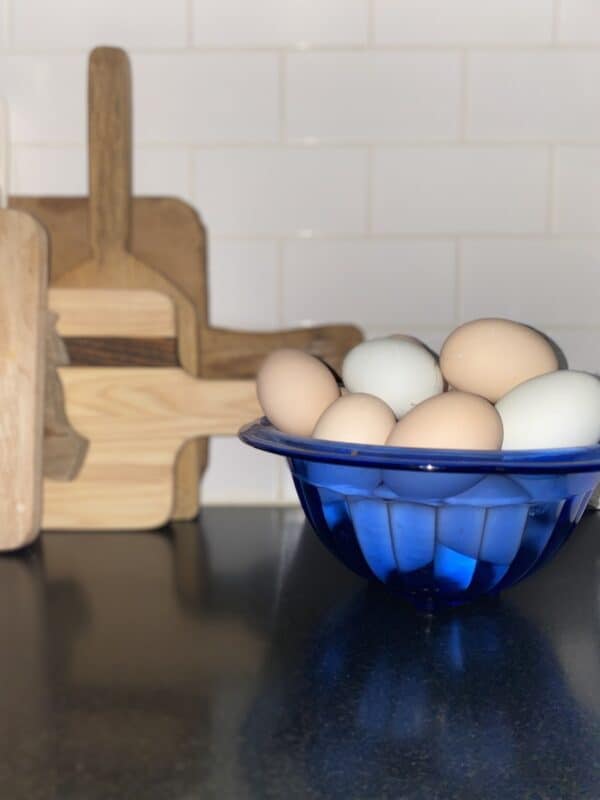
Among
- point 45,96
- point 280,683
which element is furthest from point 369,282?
point 280,683

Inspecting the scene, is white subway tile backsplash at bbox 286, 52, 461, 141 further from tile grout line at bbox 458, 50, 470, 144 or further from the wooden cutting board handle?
Result: the wooden cutting board handle

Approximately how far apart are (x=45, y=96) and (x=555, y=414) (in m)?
0.69

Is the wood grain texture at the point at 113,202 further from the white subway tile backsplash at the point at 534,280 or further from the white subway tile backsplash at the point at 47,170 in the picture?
the white subway tile backsplash at the point at 534,280

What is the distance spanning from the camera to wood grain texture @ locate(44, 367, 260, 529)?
1.04 m

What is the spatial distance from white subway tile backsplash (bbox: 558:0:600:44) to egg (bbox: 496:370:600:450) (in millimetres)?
503

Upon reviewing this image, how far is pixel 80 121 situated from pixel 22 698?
2.25 ft

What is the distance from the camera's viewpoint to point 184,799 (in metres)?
0.51

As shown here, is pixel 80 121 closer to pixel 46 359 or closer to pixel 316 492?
pixel 46 359

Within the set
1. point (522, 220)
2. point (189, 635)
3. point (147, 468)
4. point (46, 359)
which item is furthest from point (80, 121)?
point (189, 635)

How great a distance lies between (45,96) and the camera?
3.61 feet

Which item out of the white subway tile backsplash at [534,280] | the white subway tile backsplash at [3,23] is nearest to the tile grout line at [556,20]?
the white subway tile backsplash at [534,280]

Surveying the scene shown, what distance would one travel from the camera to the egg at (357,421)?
72cm

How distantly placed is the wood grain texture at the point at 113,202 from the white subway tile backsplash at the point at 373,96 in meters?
0.18

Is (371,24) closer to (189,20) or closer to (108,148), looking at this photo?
(189,20)
